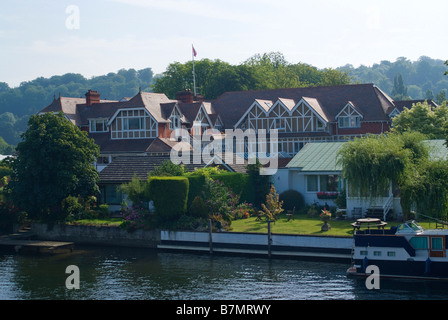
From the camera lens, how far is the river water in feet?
91.4

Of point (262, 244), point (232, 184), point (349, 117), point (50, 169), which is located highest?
point (349, 117)

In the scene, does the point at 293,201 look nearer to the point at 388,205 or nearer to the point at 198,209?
the point at 388,205

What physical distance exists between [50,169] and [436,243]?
28.7 meters

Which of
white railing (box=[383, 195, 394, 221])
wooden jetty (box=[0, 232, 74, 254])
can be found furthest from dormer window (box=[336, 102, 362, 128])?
wooden jetty (box=[0, 232, 74, 254])

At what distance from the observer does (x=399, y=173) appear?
3688 cm

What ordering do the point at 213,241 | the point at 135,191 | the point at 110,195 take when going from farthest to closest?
the point at 110,195
the point at 135,191
the point at 213,241

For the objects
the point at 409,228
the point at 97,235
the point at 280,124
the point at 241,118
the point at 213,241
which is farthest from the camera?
the point at 241,118

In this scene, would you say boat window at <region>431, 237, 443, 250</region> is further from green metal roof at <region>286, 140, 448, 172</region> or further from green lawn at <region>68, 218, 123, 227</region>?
green lawn at <region>68, 218, 123, 227</region>

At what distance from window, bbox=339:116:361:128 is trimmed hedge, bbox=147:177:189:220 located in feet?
107

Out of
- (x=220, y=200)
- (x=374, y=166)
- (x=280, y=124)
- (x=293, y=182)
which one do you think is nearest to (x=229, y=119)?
(x=280, y=124)

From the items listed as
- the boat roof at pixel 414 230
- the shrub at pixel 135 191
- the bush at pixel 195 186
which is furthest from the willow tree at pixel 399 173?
the shrub at pixel 135 191
